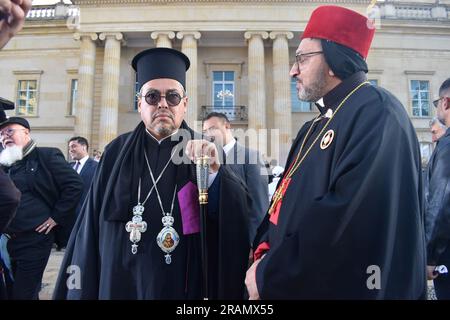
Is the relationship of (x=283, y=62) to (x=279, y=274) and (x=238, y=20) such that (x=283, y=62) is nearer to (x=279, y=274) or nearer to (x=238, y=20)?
(x=238, y=20)

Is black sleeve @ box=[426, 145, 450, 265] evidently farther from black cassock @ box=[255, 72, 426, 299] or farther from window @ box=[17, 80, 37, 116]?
window @ box=[17, 80, 37, 116]

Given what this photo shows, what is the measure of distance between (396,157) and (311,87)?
2.49ft

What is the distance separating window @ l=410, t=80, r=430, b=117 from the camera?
2648 centimetres

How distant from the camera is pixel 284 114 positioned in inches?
941

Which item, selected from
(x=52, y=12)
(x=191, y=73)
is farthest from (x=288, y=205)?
(x=52, y=12)

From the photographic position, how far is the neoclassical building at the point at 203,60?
24312 mm

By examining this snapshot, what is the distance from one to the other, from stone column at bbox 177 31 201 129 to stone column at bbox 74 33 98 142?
6.15 meters

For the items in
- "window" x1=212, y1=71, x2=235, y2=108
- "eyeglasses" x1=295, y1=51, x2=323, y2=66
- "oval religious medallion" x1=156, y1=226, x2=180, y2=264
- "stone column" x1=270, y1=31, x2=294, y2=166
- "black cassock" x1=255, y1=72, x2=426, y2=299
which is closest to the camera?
"black cassock" x1=255, y1=72, x2=426, y2=299

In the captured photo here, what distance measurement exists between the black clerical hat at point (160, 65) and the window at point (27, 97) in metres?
28.3

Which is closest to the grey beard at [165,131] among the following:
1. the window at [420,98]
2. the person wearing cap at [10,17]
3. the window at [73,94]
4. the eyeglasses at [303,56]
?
the eyeglasses at [303,56]

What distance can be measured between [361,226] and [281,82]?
921 inches

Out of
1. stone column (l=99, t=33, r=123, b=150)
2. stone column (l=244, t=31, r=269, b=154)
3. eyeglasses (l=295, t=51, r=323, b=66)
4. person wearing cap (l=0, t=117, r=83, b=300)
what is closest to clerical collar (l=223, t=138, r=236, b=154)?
person wearing cap (l=0, t=117, r=83, b=300)

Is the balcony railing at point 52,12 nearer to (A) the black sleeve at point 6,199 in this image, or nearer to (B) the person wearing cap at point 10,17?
(A) the black sleeve at point 6,199
